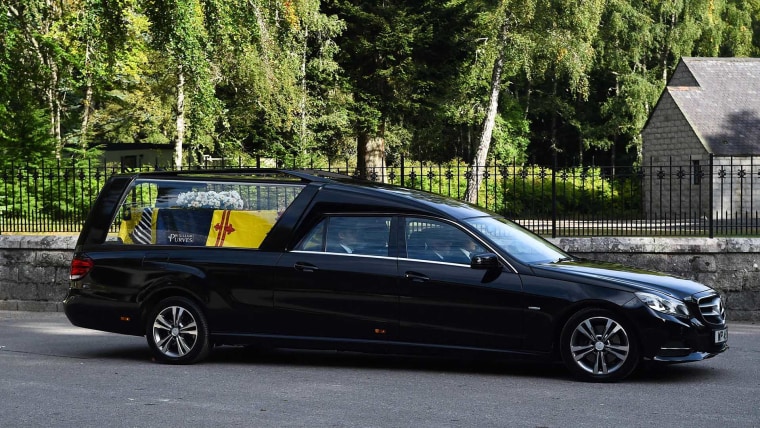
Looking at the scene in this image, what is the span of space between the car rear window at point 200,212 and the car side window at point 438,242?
4.06 feet

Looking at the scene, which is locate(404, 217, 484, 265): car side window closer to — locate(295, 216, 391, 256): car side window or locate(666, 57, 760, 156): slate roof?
locate(295, 216, 391, 256): car side window

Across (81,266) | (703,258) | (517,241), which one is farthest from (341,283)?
(703,258)

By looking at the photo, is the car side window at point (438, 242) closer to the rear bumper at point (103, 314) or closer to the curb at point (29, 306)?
the rear bumper at point (103, 314)

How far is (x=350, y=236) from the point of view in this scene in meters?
10.2

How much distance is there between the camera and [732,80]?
4650 centimetres

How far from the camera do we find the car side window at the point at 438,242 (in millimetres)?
9812

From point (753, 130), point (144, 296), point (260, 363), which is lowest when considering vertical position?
point (260, 363)

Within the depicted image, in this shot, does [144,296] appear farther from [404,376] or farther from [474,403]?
[474,403]

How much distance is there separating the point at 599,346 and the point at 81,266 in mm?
5038

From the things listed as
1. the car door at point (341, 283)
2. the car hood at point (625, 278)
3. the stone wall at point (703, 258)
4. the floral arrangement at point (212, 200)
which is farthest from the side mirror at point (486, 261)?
the stone wall at point (703, 258)

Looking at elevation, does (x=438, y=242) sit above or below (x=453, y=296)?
above

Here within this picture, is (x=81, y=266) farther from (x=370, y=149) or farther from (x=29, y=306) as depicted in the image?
(x=370, y=149)

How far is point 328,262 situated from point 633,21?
49185 millimetres

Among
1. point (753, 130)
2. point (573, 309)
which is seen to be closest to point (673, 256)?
point (573, 309)
